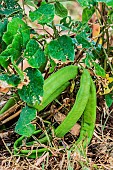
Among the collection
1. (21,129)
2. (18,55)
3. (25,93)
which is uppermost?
(18,55)

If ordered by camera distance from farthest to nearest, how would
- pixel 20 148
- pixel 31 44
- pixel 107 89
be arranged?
1. pixel 107 89
2. pixel 20 148
3. pixel 31 44

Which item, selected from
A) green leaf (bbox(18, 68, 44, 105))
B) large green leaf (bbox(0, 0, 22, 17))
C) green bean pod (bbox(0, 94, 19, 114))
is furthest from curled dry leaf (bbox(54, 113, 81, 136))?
large green leaf (bbox(0, 0, 22, 17))

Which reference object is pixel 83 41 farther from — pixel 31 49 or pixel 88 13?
pixel 31 49

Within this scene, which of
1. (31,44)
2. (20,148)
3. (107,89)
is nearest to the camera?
(31,44)

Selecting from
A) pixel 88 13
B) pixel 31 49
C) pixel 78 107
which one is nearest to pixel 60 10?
pixel 88 13

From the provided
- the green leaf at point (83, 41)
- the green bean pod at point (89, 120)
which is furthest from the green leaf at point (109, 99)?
the green leaf at point (83, 41)

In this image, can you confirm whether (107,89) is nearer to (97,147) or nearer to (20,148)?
(97,147)

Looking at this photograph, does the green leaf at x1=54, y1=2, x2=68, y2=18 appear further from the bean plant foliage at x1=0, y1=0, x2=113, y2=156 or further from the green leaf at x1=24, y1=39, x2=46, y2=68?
the green leaf at x1=24, y1=39, x2=46, y2=68

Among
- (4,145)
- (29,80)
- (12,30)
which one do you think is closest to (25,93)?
(29,80)

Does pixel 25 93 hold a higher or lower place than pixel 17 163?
higher
